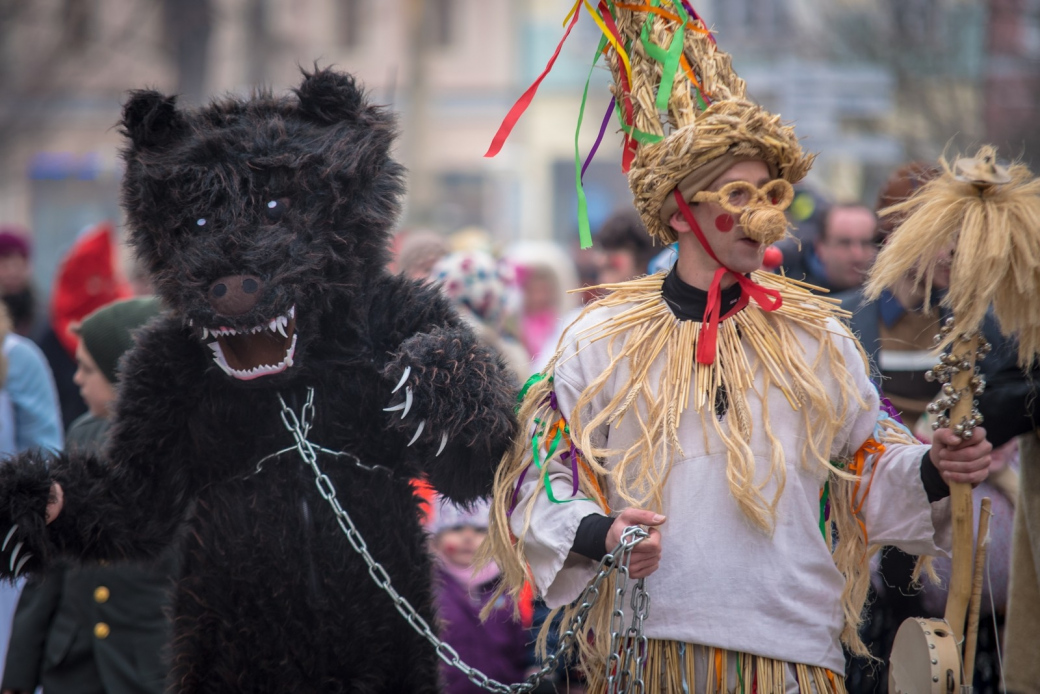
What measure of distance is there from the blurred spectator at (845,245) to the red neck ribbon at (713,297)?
2.48m

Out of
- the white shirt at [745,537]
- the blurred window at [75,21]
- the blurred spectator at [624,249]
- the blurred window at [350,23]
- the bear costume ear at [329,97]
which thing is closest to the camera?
the white shirt at [745,537]

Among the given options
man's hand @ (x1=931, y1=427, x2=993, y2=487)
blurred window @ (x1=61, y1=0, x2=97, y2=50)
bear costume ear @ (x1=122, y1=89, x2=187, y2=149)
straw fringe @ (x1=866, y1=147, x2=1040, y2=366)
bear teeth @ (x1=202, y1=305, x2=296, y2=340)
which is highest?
blurred window @ (x1=61, y1=0, x2=97, y2=50)

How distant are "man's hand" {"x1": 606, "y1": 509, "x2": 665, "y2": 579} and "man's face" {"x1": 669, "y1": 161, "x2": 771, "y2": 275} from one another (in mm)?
619

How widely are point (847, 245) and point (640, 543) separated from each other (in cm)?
308

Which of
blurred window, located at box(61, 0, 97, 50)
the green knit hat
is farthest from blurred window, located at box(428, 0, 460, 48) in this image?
the green knit hat

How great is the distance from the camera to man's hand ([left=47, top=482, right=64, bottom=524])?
2.79 m

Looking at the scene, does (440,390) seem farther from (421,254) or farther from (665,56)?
(421,254)

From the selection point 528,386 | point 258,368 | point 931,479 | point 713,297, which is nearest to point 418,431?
point 528,386

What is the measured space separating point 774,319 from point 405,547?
3.46 feet

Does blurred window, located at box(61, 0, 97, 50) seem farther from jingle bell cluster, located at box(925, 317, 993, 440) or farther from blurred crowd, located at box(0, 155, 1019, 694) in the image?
jingle bell cluster, located at box(925, 317, 993, 440)

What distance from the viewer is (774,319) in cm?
277

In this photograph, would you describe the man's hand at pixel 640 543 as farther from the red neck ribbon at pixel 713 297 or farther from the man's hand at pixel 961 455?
the man's hand at pixel 961 455

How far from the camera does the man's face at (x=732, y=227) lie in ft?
8.63

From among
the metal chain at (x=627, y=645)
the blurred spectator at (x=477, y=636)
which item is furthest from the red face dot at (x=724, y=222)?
the blurred spectator at (x=477, y=636)
